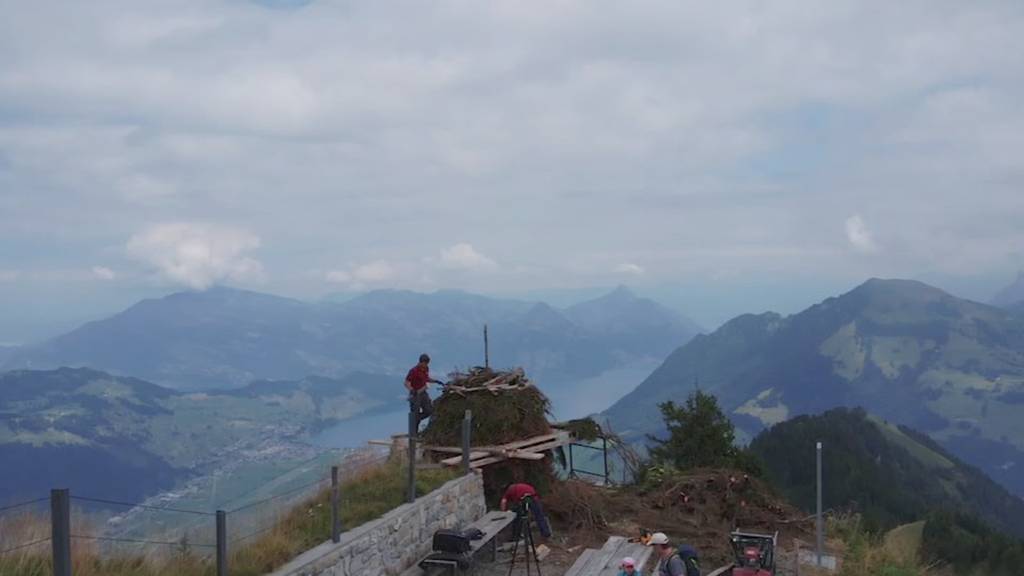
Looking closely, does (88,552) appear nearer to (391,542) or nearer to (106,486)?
(391,542)

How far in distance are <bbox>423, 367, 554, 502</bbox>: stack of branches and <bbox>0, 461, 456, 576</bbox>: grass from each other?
6.73 ft

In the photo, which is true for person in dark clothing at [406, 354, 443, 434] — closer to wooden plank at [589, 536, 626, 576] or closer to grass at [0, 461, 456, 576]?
grass at [0, 461, 456, 576]

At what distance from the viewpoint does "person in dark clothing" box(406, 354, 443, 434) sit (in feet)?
46.6

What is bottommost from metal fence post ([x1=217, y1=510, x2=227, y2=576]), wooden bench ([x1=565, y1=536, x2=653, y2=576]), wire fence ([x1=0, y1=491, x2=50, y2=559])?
wooden bench ([x1=565, y1=536, x2=653, y2=576])

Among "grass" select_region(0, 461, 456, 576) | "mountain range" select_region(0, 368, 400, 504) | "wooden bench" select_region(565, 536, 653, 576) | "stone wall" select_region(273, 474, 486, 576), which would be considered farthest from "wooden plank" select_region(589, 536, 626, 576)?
"mountain range" select_region(0, 368, 400, 504)

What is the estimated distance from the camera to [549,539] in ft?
45.5

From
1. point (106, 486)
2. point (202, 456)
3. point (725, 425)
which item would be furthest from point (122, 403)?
point (725, 425)

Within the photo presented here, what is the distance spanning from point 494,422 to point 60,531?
9.29m

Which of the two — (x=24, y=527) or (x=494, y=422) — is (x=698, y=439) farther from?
(x=24, y=527)

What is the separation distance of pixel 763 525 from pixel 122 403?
605 ft

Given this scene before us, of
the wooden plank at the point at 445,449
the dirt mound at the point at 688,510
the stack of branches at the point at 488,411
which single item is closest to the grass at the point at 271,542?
the wooden plank at the point at 445,449

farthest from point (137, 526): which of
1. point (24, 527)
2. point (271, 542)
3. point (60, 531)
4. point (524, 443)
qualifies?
point (524, 443)

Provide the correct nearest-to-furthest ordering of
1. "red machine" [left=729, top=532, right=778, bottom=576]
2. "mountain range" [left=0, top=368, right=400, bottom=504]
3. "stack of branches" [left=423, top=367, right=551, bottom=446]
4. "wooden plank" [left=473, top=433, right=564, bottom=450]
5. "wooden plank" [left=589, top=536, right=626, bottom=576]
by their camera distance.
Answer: "wooden plank" [left=589, top=536, right=626, bottom=576], "red machine" [left=729, top=532, right=778, bottom=576], "wooden plank" [left=473, top=433, right=564, bottom=450], "stack of branches" [left=423, top=367, right=551, bottom=446], "mountain range" [left=0, top=368, right=400, bottom=504]

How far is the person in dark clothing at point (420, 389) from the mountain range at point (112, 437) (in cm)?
7718
